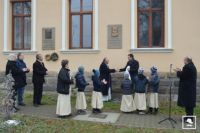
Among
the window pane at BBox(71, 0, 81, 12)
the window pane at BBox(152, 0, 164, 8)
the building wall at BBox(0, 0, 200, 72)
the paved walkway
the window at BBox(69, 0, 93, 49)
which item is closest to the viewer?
the paved walkway

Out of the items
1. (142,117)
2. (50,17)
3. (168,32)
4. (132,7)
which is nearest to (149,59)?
(168,32)

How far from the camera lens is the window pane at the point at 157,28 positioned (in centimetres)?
1468

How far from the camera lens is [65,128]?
30.5ft

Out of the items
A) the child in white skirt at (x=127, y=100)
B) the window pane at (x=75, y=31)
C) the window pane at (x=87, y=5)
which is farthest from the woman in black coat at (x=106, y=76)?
the window pane at (x=87, y=5)

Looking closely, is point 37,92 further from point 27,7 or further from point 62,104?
point 27,7

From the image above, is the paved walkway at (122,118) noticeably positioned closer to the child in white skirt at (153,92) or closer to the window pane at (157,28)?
the child in white skirt at (153,92)

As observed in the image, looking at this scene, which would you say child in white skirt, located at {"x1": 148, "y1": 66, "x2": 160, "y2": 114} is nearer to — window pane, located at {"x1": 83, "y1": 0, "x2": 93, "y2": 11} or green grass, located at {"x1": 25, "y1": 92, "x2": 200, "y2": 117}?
green grass, located at {"x1": 25, "y1": 92, "x2": 200, "y2": 117}

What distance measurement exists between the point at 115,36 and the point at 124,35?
381 mm

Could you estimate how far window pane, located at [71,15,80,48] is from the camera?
51.5ft

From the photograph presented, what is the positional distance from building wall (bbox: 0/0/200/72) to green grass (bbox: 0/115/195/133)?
17.5 feet

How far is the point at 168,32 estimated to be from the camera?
46.8 ft

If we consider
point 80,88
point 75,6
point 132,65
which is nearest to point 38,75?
point 80,88

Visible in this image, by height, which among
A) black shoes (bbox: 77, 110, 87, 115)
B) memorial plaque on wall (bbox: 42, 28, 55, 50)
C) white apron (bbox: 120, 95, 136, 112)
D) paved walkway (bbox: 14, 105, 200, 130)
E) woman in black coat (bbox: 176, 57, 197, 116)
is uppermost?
memorial plaque on wall (bbox: 42, 28, 55, 50)

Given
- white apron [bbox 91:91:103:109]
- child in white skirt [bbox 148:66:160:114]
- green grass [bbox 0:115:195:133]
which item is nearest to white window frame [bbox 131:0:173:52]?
child in white skirt [bbox 148:66:160:114]
